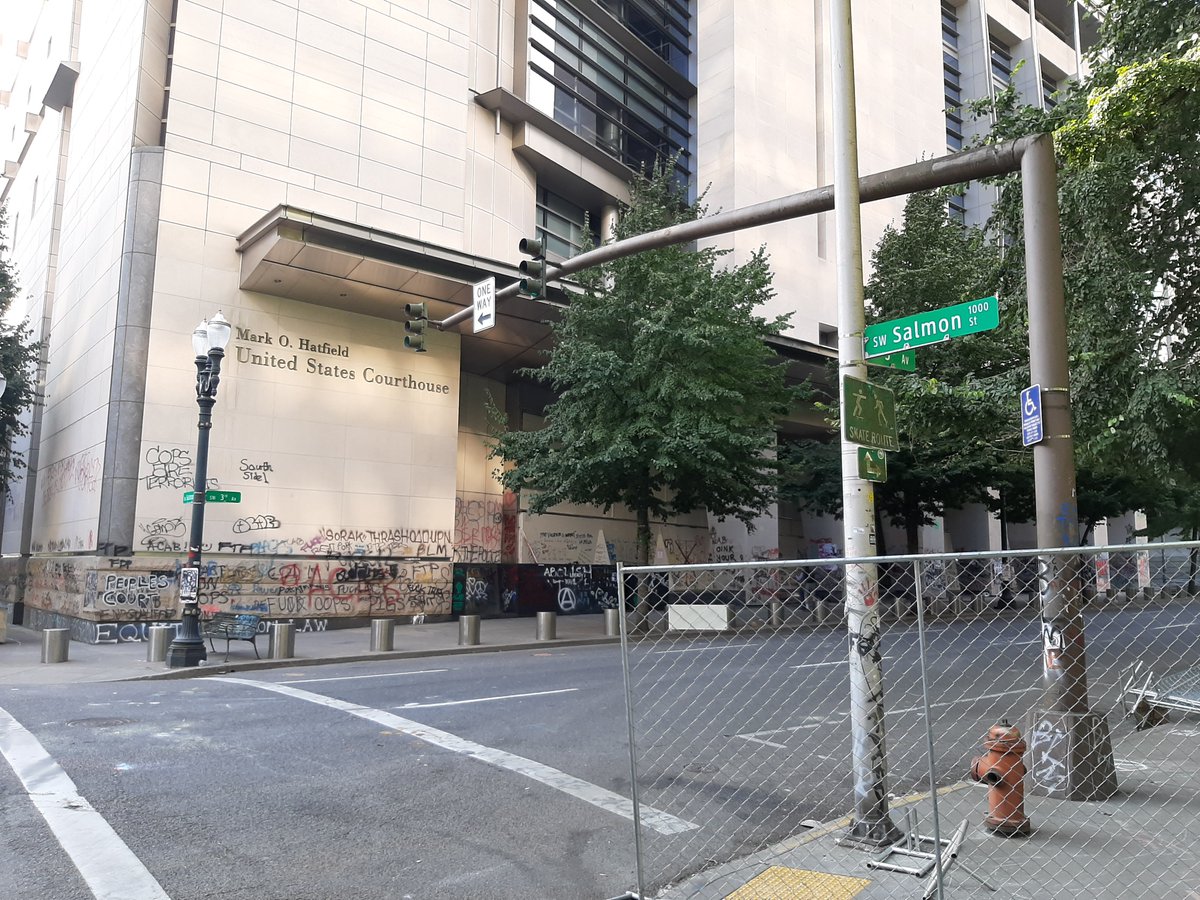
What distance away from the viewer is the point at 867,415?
19.6 feet

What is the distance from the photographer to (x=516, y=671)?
47.2 ft

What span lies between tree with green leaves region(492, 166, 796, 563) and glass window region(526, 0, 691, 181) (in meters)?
9.21

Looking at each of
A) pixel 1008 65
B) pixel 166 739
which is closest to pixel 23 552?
pixel 166 739

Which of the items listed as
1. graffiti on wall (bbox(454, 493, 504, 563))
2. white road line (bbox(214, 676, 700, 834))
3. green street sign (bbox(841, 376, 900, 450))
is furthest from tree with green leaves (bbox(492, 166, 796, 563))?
green street sign (bbox(841, 376, 900, 450))

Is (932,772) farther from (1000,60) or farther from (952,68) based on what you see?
(1000,60)

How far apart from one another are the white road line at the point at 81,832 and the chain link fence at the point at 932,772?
286 cm

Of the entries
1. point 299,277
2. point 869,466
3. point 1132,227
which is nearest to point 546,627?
point 299,277

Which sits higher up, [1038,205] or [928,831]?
[1038,205]

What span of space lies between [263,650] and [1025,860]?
1570 cm

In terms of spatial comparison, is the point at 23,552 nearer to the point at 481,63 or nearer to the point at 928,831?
the point at 481,63

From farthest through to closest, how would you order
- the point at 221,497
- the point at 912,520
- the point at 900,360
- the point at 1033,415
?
the point at 912,520 → the point at 221,497 → the point at 1033,415 → the point at 900,360

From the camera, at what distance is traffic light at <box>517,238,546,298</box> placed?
11340mm

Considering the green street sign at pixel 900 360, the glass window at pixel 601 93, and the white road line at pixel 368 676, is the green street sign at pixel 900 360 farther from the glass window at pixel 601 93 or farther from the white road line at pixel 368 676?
the glass window at pixel 601 93

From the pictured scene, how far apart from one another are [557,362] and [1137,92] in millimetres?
14965
